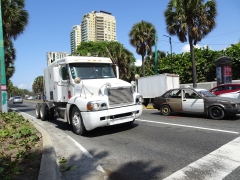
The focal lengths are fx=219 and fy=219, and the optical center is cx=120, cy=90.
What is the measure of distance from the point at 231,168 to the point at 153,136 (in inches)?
114

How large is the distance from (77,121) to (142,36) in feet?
66.0

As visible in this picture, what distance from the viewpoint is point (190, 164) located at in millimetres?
4191

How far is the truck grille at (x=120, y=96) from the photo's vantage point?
6859 mm

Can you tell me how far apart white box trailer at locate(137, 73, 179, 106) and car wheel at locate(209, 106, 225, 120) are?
620 centimetres

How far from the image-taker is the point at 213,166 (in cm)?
404

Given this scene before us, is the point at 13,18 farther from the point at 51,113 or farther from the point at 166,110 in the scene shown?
the point at 166,110

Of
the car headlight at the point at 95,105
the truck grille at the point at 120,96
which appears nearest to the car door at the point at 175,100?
the truck grille at the point at 120,96

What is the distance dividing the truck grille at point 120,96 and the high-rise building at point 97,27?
7660 centimetres

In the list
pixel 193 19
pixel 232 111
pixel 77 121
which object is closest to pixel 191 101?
pixel 232 111

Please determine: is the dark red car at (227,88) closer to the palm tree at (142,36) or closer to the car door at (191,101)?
the car door at (191,101)

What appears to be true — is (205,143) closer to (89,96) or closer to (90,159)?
(90,159)

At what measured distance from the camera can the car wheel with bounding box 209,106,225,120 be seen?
8.97m

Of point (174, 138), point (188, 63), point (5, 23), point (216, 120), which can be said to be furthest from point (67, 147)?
point (188, 63)

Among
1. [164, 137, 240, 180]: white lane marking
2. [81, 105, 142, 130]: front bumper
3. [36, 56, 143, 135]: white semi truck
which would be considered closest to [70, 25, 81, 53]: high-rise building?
[36, 56, 143, 135]: white semi truck
